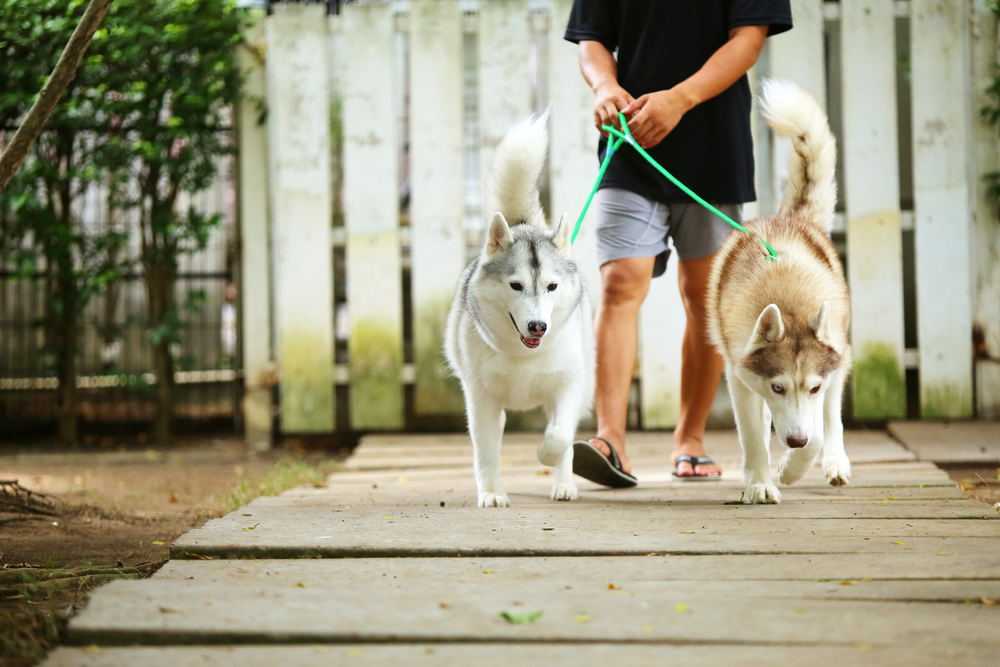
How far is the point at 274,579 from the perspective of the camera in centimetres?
192

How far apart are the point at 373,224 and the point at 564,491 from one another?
9.78ft

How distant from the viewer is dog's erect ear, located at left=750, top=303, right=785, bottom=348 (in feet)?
8.72

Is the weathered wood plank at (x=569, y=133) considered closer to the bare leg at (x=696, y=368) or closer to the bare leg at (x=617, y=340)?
the bare leg at (x=696, y=368)

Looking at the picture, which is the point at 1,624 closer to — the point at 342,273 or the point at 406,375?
the point at 406,375

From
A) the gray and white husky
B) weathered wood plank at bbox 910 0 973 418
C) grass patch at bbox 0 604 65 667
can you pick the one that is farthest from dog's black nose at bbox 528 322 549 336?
weathered wood plank at bbox 910 0 973 418

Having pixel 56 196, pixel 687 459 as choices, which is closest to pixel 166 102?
pixel 56 196

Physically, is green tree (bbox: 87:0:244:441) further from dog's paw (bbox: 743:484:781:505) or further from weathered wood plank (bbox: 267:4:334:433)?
dog's paw (bbox: 743:484:781:505)

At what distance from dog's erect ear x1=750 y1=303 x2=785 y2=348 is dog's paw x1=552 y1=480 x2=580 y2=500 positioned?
0.81 meters

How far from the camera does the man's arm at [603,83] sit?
3.30 m

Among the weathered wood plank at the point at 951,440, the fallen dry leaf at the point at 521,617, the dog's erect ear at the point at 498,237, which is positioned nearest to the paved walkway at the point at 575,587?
the fallen dry leaf at the point at 521,617

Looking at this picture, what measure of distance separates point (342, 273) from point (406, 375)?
1820 mm

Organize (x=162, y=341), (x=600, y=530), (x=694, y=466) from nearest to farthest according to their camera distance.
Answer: (x=600, y=530) → (x=694, y=466) → (x=162, y=341)

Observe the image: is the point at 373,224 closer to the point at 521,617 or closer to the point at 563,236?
the point at 563,236

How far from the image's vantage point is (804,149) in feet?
10.7
